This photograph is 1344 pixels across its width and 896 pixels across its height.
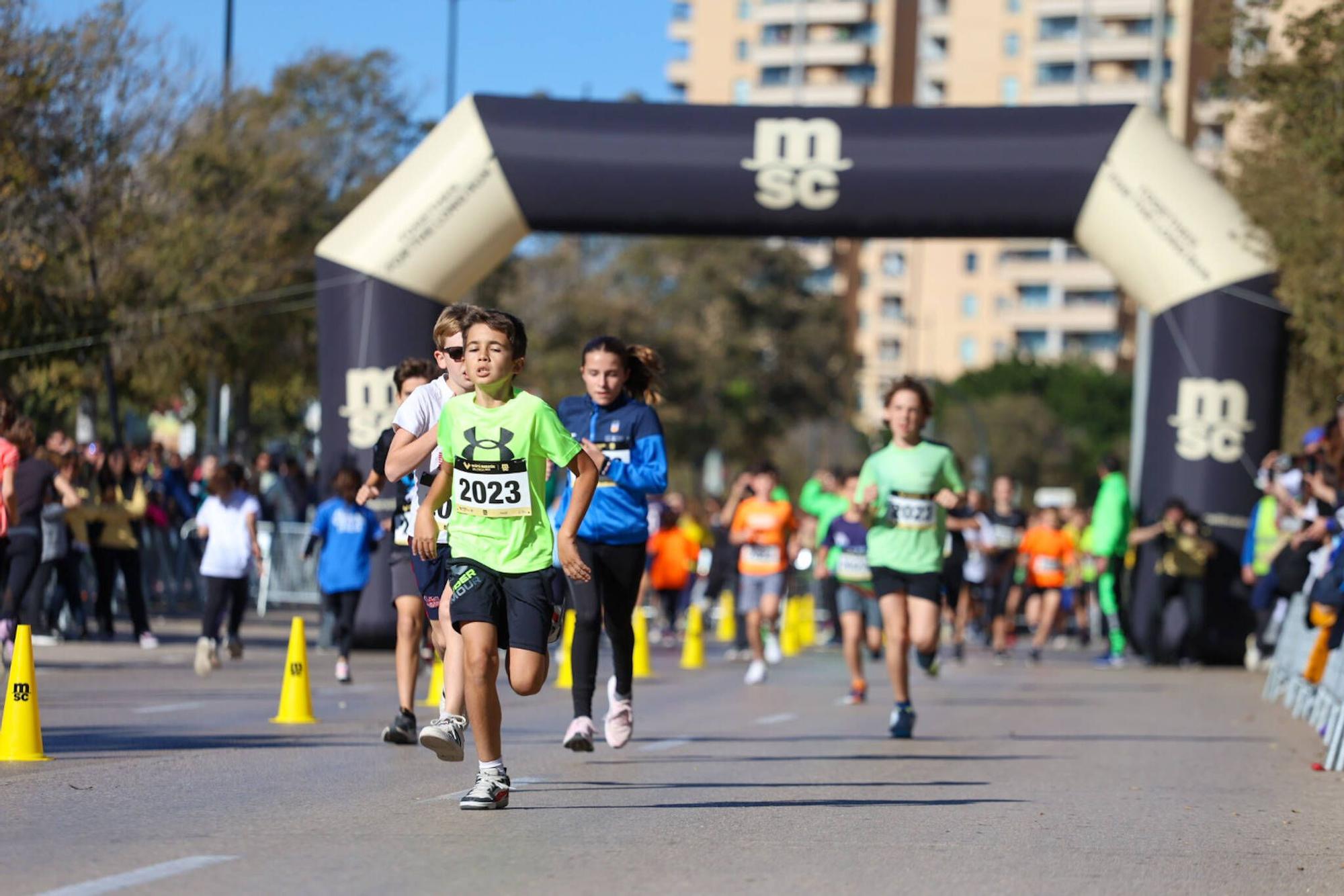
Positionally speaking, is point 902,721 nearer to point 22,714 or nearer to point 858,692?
point 858,692

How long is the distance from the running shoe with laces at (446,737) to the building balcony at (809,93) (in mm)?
112651

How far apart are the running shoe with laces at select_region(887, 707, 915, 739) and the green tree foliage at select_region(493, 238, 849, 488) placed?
4460 centimetres

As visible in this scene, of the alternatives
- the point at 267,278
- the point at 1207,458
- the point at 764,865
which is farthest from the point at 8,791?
the point at 267,278

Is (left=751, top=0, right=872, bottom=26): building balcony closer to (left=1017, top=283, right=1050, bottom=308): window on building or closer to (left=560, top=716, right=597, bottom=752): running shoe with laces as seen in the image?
(left=1017, top=283, right=1050, bottom=308): window on building

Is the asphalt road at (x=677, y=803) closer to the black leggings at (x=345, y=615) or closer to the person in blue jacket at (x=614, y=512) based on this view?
the person in blue jacket at (x=614, y=512)

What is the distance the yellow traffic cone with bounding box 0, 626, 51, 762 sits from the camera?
9.82 metres

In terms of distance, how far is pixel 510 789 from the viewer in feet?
29.3

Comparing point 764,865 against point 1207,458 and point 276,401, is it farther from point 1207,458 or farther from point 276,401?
point 276,401

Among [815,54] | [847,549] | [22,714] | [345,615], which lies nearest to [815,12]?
[815,54]

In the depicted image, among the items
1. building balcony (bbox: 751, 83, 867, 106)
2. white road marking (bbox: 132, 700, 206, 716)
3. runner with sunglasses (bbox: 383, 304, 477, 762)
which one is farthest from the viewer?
building balcony (bbox: 751, 83, 867, 106)

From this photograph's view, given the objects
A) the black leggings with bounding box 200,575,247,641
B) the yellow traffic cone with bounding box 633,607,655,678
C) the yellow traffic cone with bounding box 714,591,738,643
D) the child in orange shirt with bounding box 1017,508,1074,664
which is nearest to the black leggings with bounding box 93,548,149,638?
the black leggings with bounding box 200,575,247,641

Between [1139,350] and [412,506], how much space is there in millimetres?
20929

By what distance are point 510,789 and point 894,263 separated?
370ft

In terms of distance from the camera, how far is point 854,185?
19.8 meters
